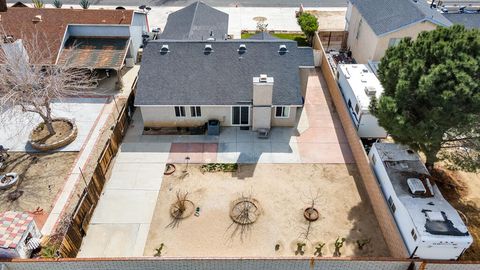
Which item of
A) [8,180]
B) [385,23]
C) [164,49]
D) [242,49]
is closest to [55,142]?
[8,180]

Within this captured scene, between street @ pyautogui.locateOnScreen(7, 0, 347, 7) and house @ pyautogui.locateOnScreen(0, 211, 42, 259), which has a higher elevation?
house @ pyautogui.locateOnScreen(0, 211, 42, 259)

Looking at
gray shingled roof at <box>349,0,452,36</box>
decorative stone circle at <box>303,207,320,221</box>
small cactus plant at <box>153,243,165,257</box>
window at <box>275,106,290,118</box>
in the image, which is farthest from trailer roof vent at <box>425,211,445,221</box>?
gray shingled roof at <box>349,0,452,36</box>

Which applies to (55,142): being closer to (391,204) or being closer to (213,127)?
(213,127)

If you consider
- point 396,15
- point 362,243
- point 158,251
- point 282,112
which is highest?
point 396,15

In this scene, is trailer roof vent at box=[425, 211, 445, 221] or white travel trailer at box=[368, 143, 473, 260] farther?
trailer roof vent at box=[425, 211, 445, 221]

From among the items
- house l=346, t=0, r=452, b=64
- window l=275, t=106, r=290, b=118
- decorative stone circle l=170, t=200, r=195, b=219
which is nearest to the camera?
decorative stone circle l=170, t=200, r=195, b=219

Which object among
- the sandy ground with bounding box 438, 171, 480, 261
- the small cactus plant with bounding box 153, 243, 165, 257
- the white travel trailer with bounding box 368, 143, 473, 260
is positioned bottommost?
the small cactus plant with bounding box 153, 243, 165, 257

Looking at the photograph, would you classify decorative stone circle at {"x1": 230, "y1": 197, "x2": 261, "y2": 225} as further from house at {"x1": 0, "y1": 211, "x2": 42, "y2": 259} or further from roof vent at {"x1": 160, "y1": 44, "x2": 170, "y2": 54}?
roof vent at {"x1": 160, "y1": 44, "x2": 170, "y2": 54}
